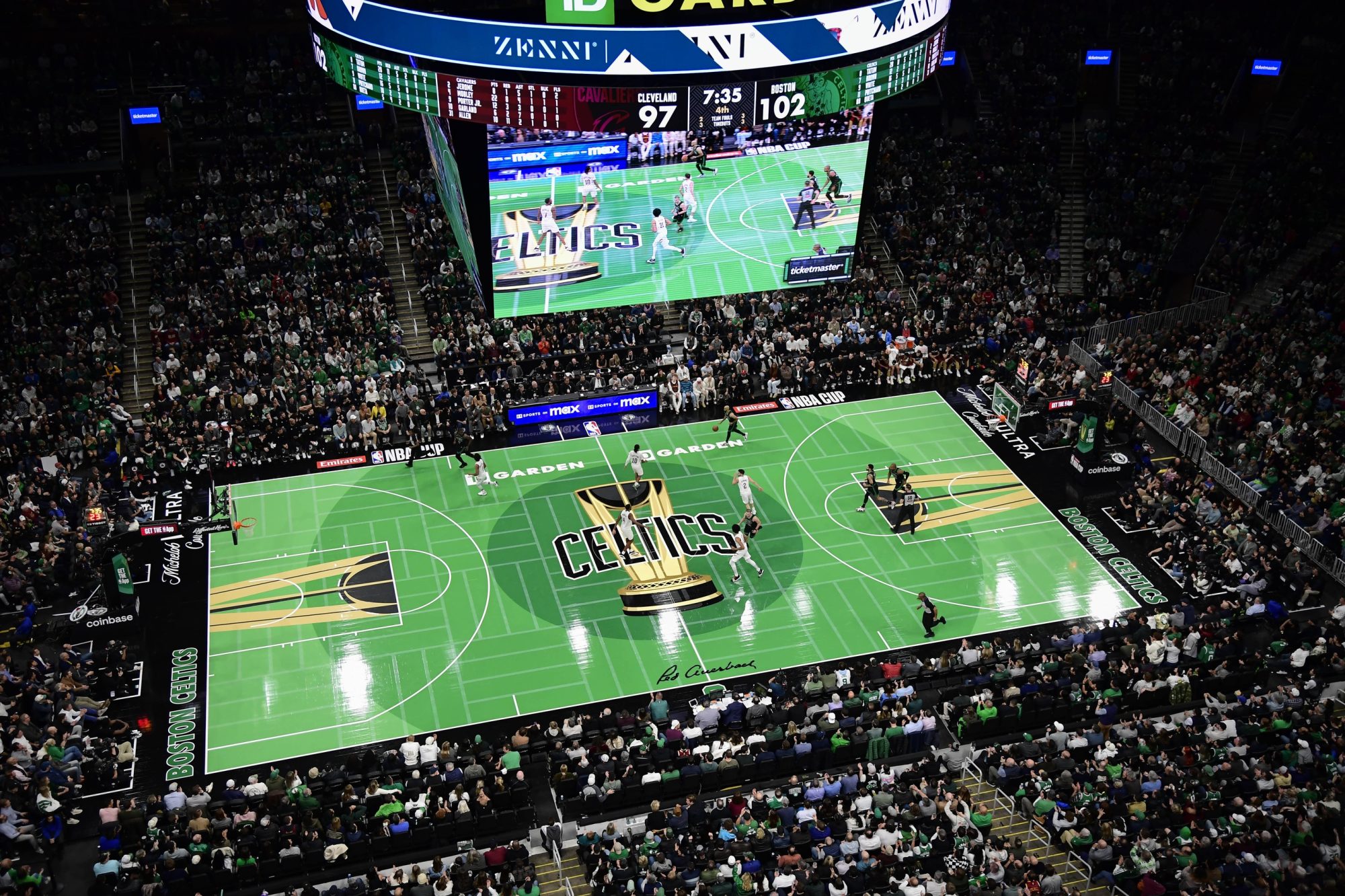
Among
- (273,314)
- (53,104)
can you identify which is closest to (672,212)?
(273,314)

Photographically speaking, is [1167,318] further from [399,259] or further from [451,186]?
[399,259]

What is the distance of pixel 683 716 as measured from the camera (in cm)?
3145

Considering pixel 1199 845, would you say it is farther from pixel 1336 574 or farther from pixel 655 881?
pixel 1336 574

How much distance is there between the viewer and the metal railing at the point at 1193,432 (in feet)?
118

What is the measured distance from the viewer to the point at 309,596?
35.4 m

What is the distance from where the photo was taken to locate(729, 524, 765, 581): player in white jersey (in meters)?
36.2

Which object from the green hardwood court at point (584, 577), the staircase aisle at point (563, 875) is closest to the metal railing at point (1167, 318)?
the green hardwood court at point (584, 577)

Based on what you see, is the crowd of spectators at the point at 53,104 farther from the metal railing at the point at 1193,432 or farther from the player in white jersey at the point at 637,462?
the metal railing at the point at 1193,432

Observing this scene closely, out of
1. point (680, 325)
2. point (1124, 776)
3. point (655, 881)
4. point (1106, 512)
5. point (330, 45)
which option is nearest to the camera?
point (655, 881)

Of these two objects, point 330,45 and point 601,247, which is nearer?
point 330,45

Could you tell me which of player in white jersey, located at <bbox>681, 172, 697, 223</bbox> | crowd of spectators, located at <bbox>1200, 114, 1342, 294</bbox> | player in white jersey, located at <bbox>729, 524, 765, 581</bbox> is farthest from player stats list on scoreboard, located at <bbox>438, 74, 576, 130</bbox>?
crowd of spectators, located at <bbox>1200, 114, 1342, 294</bbox>

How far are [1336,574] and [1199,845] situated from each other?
1282 centimetres

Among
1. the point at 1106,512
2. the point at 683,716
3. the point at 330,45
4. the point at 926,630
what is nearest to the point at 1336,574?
the point at 1106,512

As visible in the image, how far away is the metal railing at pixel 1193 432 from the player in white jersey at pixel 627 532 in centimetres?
1644
